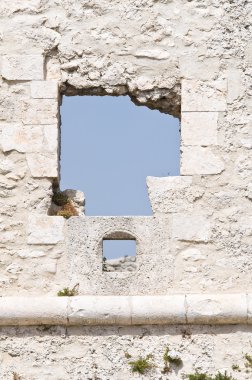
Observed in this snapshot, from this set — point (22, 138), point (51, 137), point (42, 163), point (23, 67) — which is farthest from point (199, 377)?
point (23, 67)

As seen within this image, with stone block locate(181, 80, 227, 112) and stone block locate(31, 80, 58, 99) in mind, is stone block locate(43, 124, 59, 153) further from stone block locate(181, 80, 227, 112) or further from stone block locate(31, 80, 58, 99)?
stone block locate(181, 80, 227, 112)

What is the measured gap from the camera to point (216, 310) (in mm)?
9203

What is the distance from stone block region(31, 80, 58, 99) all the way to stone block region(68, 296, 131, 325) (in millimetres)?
1786

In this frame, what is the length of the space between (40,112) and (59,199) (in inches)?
29.0

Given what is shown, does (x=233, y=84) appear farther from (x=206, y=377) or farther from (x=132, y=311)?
(x=206, y=377)

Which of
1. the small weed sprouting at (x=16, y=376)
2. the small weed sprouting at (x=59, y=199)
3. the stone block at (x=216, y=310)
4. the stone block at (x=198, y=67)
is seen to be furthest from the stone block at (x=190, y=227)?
the small weed sprouting at (x=16, y=376)

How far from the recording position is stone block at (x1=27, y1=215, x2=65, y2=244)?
9508mm

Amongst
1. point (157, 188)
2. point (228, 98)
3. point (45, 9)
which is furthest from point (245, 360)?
point (45, 9)

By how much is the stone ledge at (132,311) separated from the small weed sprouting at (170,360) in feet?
0.79

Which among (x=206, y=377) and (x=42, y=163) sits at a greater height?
(x=42, y=163)

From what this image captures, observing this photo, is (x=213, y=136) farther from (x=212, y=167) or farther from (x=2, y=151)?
(x=2, y=151)

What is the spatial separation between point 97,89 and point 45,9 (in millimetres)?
814

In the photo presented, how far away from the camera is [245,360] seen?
919 cm

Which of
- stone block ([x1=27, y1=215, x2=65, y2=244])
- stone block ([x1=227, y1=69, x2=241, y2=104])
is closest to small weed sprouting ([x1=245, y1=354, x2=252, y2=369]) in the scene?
stone block ([x1=27, y1=215, x2=65, y2=244])
